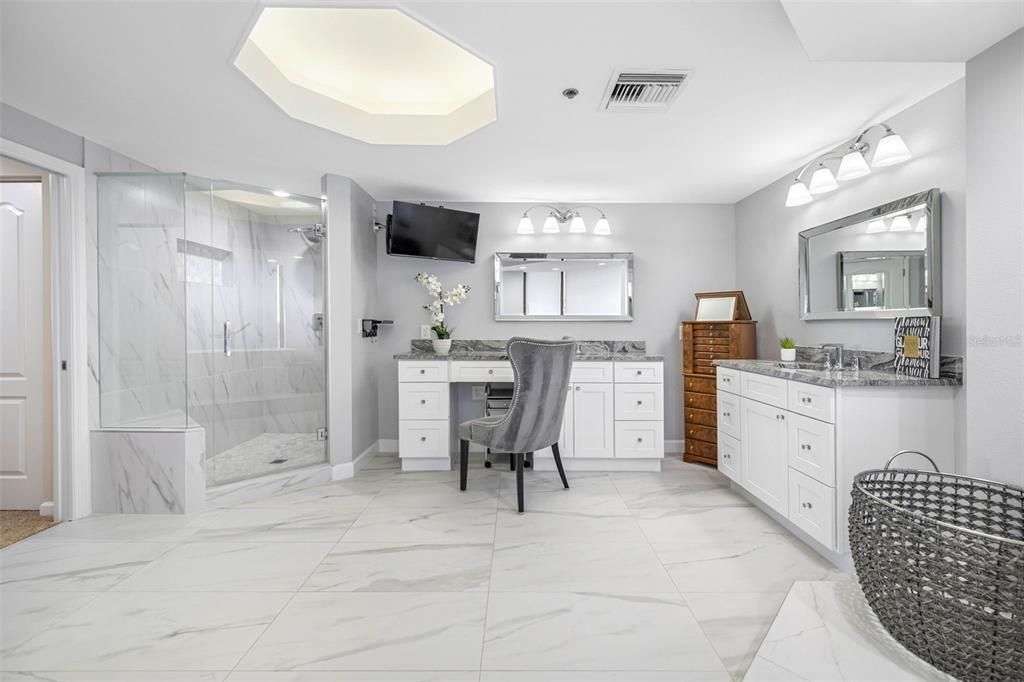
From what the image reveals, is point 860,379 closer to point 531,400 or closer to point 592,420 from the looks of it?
point 531,400

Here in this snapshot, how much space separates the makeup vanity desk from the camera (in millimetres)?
3588

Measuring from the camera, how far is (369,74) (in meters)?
2.62

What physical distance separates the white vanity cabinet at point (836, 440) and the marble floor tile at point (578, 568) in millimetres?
779

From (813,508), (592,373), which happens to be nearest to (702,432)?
(592,373)

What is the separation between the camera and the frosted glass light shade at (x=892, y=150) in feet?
7.58

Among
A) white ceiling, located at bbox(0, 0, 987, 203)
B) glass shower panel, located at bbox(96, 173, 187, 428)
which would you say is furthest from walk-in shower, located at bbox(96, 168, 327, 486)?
white ceiling, located at bbox(0, 0, 987, 203)

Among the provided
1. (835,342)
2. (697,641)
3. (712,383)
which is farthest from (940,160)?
(697,641)

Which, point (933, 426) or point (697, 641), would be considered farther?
point (933, 426)

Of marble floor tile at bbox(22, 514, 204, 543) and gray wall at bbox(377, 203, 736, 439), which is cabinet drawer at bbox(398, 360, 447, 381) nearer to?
gray wall at bbox(377, 203, 736, 439)

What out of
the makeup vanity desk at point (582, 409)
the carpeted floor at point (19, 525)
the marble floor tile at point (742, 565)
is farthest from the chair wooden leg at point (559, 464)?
the carpeted floor at point (19, 525)

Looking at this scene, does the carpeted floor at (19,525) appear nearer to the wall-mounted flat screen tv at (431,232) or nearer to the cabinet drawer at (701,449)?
the wall-mounted flat screen tv at (431,232)

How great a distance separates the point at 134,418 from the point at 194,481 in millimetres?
551

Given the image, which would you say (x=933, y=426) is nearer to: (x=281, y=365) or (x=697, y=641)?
(x=697, y=641)

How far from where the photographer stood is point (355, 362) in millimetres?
3660
